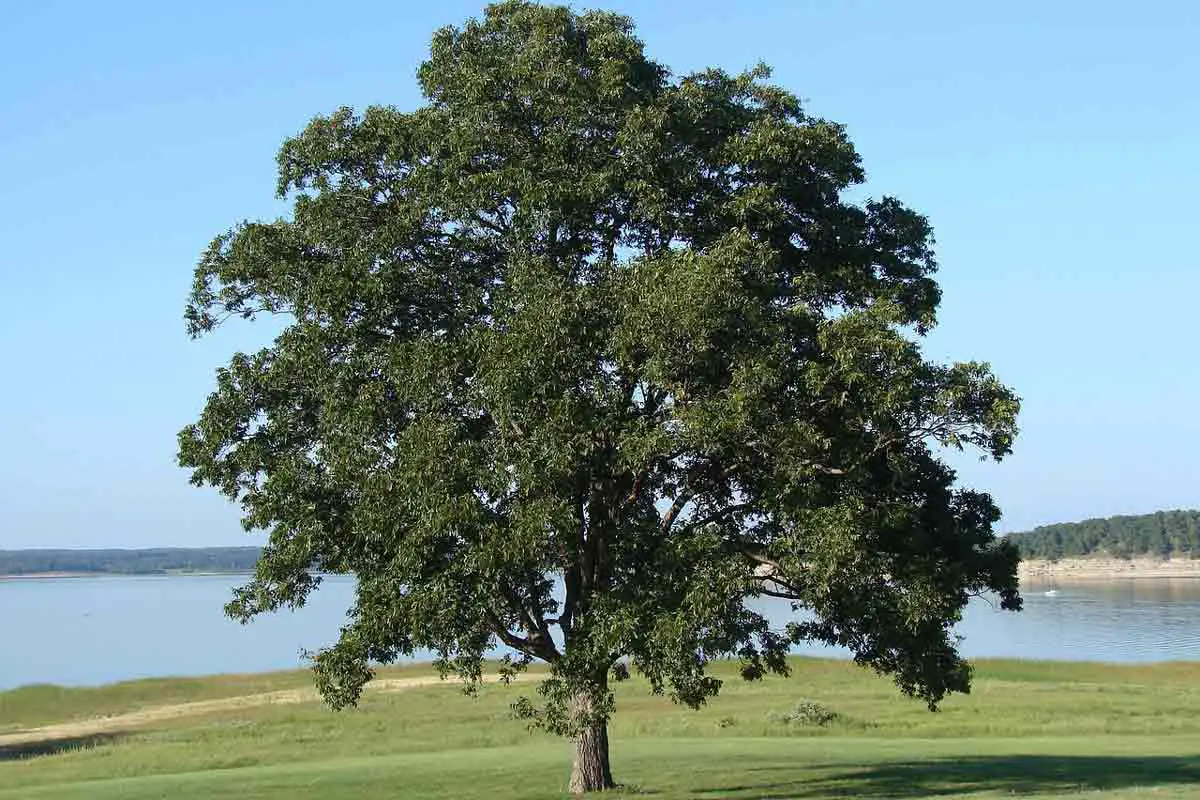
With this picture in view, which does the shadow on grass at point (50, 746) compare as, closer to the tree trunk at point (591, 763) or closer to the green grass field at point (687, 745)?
the green grass field at point (687, 745)

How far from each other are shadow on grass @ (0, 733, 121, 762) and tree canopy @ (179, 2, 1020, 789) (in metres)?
26.3

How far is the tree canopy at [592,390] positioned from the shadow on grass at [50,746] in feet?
86.3

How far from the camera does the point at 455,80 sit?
2491 cm

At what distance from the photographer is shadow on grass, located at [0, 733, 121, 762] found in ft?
151

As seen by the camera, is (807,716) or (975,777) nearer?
(975,777)

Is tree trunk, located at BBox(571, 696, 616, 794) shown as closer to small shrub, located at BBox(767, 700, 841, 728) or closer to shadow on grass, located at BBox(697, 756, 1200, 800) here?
shadow on grass, located at BBox(697, 756, 1200, 800)

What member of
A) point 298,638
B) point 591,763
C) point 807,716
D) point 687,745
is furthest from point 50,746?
point 298,638

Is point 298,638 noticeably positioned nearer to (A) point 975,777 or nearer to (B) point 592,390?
(A) point 975,777

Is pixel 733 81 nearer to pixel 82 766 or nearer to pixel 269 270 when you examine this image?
pixel 269 270

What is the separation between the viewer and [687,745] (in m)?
37.1

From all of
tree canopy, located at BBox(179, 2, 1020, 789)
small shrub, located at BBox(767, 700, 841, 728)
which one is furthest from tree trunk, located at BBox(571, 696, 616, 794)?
small shrub, located at BBox(767, 700, 841, 728)

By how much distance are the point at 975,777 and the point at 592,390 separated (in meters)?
13.2

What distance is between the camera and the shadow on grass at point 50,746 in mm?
45906

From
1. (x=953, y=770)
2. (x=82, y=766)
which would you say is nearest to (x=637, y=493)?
(x=953, y=770)
